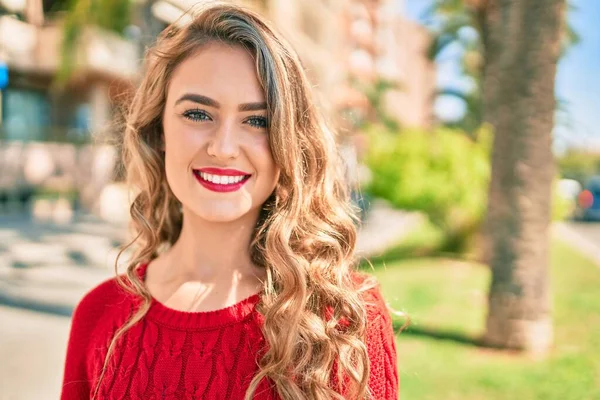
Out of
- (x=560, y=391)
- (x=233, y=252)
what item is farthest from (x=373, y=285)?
(x=560, y=391)

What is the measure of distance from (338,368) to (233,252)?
507 millimetres

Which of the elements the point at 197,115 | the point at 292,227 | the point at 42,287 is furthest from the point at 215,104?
the point at 42,287

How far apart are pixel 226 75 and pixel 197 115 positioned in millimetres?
146

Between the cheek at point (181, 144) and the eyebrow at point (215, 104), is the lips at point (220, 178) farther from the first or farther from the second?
the eyebrow at point (215, 104)

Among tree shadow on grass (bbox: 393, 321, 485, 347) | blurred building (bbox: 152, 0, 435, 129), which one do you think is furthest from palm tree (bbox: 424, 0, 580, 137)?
tree shadow on grass (bbox: 393, 321, 485, 347)

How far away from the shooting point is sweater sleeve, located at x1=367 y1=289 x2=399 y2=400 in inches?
67.1

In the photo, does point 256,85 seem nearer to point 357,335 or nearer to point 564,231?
point 357,335

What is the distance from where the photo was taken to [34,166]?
15445 mm

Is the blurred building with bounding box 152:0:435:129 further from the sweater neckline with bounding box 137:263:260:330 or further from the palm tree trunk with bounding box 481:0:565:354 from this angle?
the sweater neckline with bounding box 137:263:260:330

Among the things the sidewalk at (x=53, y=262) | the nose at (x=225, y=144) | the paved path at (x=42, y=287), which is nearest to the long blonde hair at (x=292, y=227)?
the nose at (x=225, y=144)

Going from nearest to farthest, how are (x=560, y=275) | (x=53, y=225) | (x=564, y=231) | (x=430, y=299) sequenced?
1. (x=430, y=299)
2. (x=560, y=275)
3. (x=53, y=225)
4. (x=564, y=231)

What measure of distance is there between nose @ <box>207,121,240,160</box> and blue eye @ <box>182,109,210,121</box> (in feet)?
0.20

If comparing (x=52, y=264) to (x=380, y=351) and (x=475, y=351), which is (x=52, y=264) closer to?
(x=475, y=351)

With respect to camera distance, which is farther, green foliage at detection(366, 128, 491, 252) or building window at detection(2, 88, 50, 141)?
building window at detection(2, 88, 50, 141)
